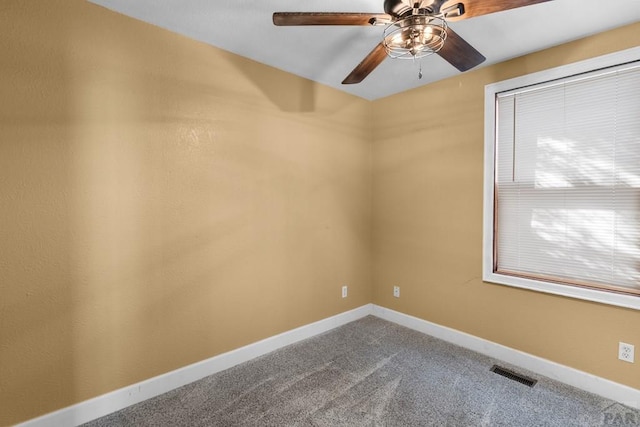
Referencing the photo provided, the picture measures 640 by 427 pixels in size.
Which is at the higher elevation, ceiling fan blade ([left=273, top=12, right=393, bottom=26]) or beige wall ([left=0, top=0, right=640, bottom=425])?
ceiling fan blade ([left=273, top=12, right=393, bottom=26])

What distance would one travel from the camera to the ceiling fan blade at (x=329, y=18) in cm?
138

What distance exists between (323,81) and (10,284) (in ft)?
9.03

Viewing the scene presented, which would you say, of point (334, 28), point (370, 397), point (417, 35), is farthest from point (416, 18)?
point (370, 397)

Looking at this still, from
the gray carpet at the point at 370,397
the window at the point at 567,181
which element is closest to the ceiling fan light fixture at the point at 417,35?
the window at the point at 567,181

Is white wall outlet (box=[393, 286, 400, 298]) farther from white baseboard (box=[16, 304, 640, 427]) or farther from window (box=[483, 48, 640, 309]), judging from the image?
window (box=[483, 48, 640, 309])

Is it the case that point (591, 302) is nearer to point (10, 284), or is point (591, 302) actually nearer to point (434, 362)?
point (434, 362)

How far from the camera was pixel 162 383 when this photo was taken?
209 cm

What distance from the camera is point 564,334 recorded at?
7.34 feet

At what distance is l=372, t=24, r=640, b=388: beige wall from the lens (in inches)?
83.5

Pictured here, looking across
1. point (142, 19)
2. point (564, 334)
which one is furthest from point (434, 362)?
point (142, 19)

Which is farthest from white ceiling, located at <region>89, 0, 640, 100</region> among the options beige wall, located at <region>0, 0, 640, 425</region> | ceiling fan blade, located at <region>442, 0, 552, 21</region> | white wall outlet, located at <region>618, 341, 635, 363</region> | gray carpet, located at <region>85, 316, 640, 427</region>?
gray carpet, located at <region>85, 316, 640, 427</region>

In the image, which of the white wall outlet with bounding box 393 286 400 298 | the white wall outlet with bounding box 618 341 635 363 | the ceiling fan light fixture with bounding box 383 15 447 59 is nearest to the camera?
the ceiling fan light fixture with bounding box 383 15 447 59

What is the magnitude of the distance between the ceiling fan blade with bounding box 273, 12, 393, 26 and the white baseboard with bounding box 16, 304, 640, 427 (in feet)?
7.62

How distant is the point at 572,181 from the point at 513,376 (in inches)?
60.2
